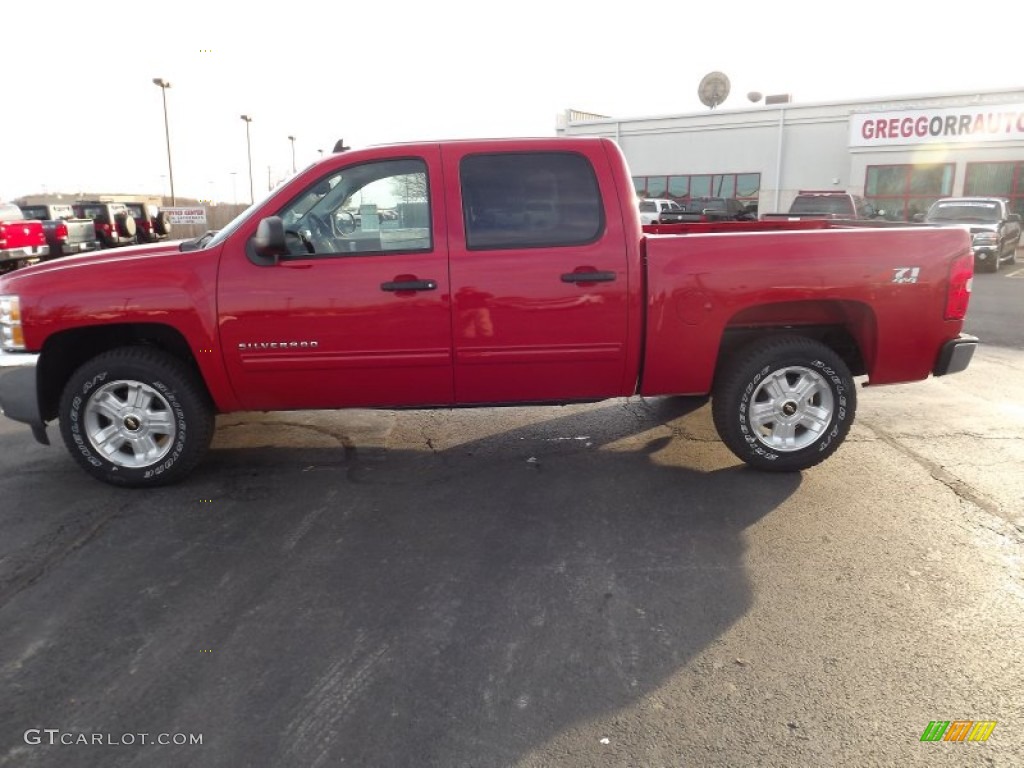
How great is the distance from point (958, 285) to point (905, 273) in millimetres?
363

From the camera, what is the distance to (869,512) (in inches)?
170

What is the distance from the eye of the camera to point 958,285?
4699 mm

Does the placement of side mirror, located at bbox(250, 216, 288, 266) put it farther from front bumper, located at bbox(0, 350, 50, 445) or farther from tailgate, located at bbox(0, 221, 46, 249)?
tailgate, located at bbox(0, 221, 46, 249)

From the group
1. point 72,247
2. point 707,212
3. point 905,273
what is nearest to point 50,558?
point 905,273

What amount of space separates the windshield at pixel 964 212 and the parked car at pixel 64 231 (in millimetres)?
21466

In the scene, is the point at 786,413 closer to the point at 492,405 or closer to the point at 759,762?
the point at 492,405

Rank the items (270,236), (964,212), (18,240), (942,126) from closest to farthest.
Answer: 1. (270,236)
2. (18,240)
3. (964,212)
4. (942,126)

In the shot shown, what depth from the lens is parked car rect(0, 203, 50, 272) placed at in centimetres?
1620

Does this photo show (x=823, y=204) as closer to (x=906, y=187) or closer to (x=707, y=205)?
(x=707, y=205)

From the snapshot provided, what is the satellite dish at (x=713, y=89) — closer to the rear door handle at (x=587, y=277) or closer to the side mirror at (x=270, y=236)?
the rear door handle at (x=587, y=277)

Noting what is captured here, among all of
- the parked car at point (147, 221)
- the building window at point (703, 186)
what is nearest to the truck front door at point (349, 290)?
the parked car at point (147, 221)

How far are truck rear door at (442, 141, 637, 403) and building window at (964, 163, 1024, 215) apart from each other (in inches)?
1162

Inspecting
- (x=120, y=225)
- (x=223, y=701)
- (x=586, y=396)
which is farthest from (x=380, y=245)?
(x=120, y=225)

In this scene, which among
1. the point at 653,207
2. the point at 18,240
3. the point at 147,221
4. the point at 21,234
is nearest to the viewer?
the point at 18,240
